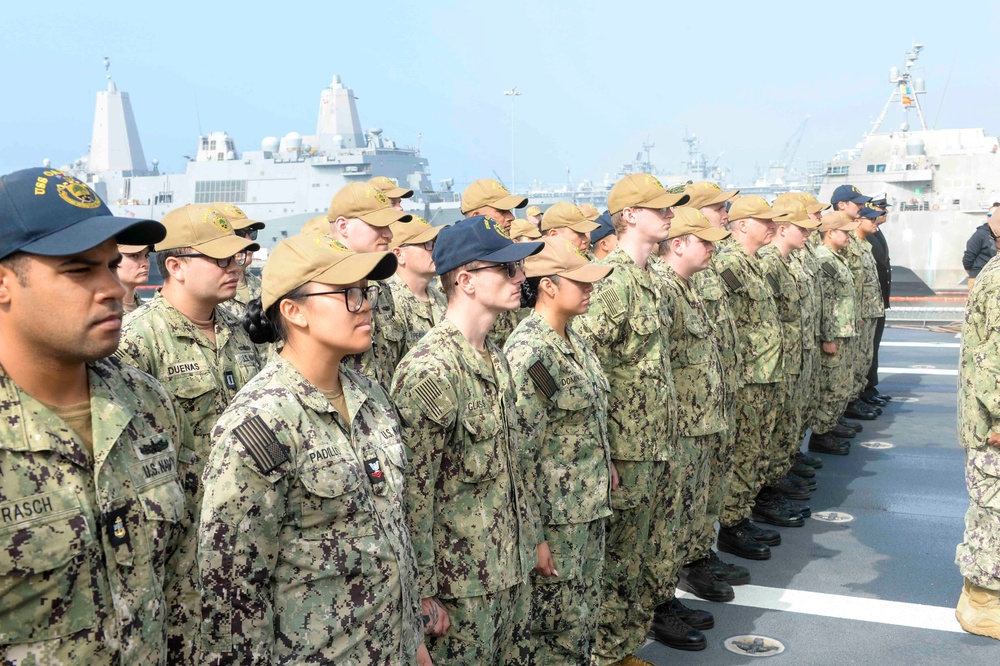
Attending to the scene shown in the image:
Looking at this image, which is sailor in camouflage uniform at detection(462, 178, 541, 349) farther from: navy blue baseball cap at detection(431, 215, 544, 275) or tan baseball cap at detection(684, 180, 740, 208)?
navy blue baseball cap at detection(431, 215, 544, 275)

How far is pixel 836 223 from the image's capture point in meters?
8.12

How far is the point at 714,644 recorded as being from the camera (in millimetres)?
4168

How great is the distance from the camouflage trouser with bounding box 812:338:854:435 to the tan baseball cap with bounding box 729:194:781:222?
2066mm

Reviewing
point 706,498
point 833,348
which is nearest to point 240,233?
point 706,498

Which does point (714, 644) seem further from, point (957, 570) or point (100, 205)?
point (100, 205)

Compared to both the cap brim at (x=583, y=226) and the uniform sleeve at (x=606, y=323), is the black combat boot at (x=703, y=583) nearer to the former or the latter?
the uniform sleeve at (x=606, y=323)

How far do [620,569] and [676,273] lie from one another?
4.52ft

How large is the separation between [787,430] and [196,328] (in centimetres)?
413

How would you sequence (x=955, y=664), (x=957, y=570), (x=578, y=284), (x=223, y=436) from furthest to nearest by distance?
(x=957, y=570) → (x=955, y=664) → (x=578, y=284) → (x=223, y=436)

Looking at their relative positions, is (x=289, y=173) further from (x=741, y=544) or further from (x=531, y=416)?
(x=531, y=416)

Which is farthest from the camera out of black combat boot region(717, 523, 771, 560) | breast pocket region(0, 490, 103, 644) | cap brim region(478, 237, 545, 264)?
black combat boot region(717, 523, 771, 560)

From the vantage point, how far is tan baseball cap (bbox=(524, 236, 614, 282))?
130 inches

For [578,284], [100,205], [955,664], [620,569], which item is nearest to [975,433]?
[955,664]

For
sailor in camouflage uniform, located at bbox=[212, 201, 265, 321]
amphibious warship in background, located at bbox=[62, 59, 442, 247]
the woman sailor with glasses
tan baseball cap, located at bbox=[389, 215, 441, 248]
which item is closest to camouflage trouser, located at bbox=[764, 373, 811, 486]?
tan baseball cap, located at bbox=[389, 215, 441, 248]
